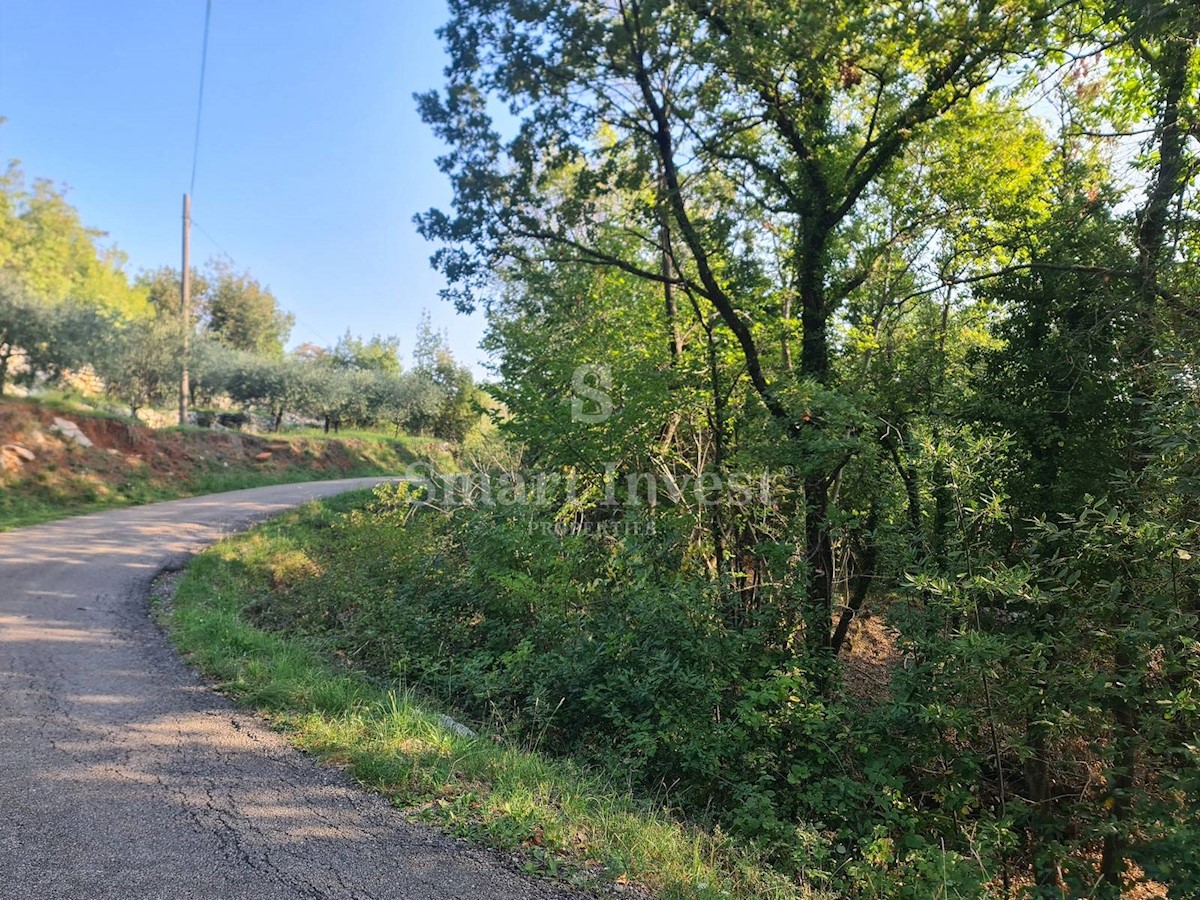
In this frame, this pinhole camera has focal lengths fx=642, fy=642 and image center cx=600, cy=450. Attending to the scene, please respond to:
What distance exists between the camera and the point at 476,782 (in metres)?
3.75

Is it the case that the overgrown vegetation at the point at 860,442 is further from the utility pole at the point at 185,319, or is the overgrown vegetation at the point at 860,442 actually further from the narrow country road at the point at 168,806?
the utility pole at the point at 185,319

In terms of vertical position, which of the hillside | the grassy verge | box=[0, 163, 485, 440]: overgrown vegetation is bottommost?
the grassy verge

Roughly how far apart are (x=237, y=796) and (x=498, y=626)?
145 inches

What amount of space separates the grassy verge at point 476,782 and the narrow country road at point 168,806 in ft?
0.51

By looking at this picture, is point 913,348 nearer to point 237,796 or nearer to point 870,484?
point 870,484

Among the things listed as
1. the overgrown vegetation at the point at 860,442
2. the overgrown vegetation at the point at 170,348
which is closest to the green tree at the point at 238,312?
the overgrown vegetation at the point at 170,348

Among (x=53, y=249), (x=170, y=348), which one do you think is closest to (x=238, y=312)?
(x=53, y=249)

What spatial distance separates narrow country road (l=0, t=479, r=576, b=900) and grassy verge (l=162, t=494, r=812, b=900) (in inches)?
6.1

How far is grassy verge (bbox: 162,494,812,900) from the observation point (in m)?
3.11

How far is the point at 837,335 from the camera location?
883cm

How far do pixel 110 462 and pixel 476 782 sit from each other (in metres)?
17.2

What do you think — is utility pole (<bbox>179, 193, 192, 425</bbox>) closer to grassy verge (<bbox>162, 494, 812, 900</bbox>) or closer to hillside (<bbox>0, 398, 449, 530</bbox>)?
hillside (<bbox>0, 398, 449, 530</bbox>)

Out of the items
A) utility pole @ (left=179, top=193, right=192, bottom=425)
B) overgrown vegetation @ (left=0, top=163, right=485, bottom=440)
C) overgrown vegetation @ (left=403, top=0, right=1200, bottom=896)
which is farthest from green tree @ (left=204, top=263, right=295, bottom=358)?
overgrown vegetation @ (left=403, top=0, right=1200, bottom=896)

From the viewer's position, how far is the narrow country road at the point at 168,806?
2.74 meters
